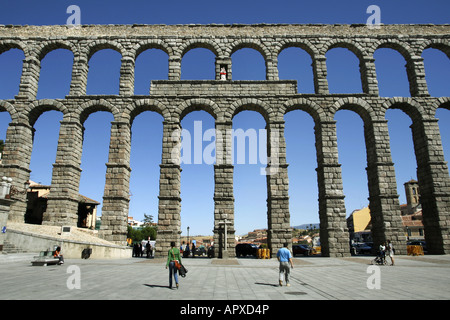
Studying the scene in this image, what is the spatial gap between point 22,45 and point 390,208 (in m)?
31.8

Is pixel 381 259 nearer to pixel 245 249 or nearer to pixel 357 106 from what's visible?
pixel 357 106

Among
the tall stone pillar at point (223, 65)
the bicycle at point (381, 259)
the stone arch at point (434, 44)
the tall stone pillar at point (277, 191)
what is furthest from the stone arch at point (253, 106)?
the stone arch at point (434, 44)

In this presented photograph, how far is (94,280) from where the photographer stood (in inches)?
380

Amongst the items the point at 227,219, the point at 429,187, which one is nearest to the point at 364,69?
the point at 429,187

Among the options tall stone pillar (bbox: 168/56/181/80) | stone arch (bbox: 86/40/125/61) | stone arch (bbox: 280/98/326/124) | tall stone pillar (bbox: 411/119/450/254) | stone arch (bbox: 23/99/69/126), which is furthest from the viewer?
stone arch (bbox: 86/40/125/61)

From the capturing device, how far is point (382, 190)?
21625mm

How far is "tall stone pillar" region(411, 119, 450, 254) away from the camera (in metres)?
21.4

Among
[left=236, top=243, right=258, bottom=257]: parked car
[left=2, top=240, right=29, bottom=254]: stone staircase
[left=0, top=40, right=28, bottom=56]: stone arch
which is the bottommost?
[left=236, top=243, right=258, bottom=257]: parked car

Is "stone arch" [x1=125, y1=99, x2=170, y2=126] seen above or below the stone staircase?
above

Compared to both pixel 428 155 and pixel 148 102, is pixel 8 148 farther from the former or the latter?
pixel 428 155

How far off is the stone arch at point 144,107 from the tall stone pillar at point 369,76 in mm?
15882

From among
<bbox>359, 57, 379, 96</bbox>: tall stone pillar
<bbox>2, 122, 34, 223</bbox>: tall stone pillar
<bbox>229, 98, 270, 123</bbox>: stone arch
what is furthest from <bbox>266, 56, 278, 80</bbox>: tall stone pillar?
<bbox>2, 122, 34, 223</bbox>: tall stone pillar

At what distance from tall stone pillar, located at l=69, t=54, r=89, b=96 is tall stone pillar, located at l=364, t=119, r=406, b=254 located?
23029mm

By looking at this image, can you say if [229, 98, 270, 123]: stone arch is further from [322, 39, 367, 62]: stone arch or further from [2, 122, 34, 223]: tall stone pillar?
[2, 122, 34, 223]: tall stone pillar
